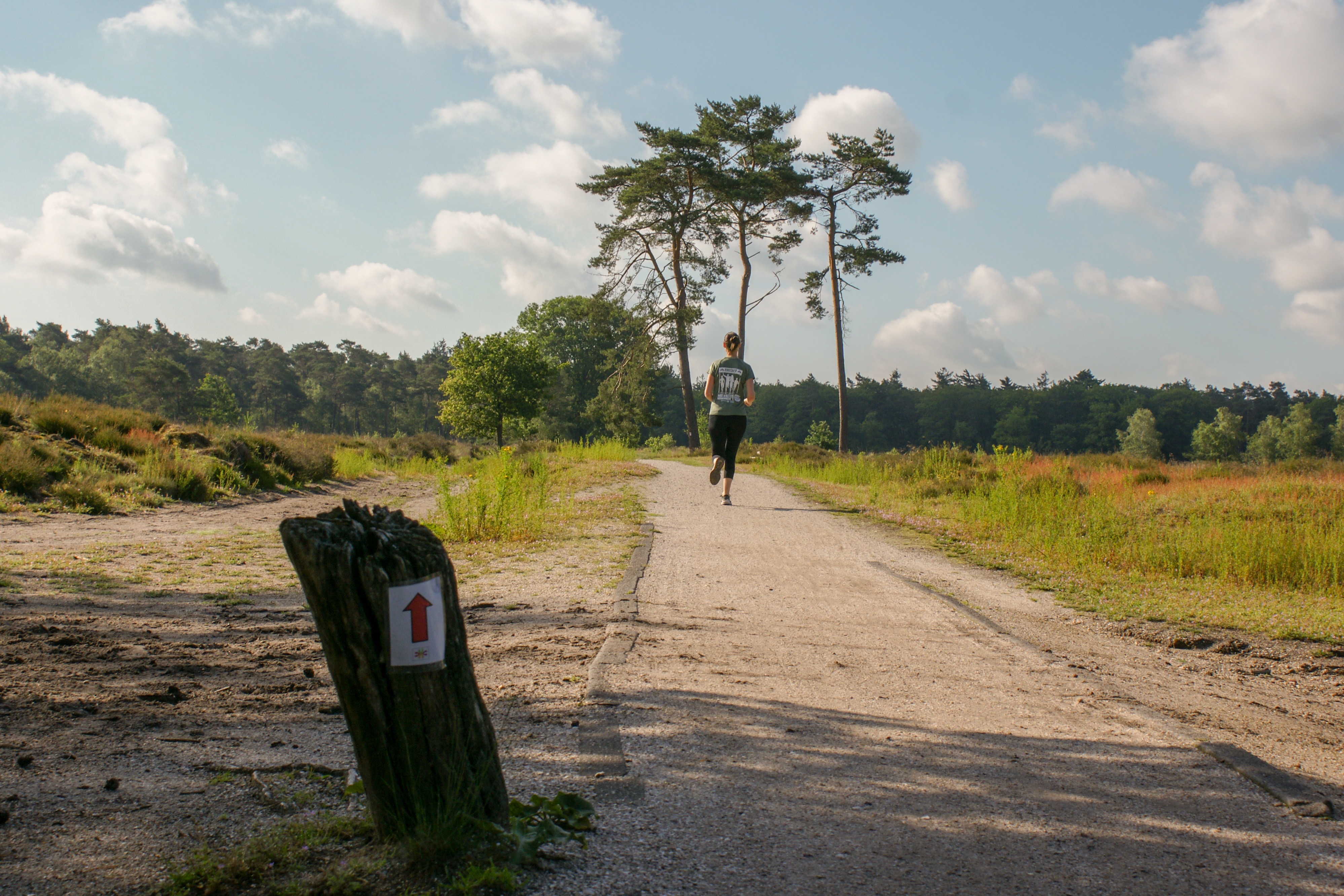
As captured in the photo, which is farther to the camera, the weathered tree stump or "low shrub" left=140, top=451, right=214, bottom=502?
"low shrub" left=140, top=451, right=214, bottom=502

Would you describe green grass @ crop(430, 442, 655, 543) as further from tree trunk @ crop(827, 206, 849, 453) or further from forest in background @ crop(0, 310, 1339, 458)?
forest in background @ crop(0, 310, 1339, 458)

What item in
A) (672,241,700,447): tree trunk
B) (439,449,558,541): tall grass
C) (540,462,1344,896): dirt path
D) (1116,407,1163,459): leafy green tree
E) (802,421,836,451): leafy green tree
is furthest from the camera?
(1116,407,1163,459): leafy green tree

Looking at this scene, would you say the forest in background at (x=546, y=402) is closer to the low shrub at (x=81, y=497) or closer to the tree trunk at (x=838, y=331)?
the tree trunk at (x=838, y=331)

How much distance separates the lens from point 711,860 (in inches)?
81.3

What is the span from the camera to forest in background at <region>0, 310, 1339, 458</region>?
67.8 m

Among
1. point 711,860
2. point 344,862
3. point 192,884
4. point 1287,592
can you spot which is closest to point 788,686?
point 711,860

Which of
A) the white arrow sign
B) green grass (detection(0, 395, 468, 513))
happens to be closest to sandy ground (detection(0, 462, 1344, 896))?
the white arrow sign

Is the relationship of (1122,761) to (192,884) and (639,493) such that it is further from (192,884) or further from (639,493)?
(639,493)

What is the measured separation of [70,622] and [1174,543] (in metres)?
8.85

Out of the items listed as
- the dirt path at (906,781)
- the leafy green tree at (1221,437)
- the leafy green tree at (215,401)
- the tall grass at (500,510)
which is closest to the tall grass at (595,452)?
the tall grass at (500,510)

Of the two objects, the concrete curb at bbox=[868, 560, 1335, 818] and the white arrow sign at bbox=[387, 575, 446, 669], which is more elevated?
the white arrow sign at bbox=[387, 575, 446, 669]

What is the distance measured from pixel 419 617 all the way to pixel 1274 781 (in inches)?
118

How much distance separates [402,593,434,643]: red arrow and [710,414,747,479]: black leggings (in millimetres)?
8290

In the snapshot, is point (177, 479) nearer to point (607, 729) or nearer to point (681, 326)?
point (607, 729)
